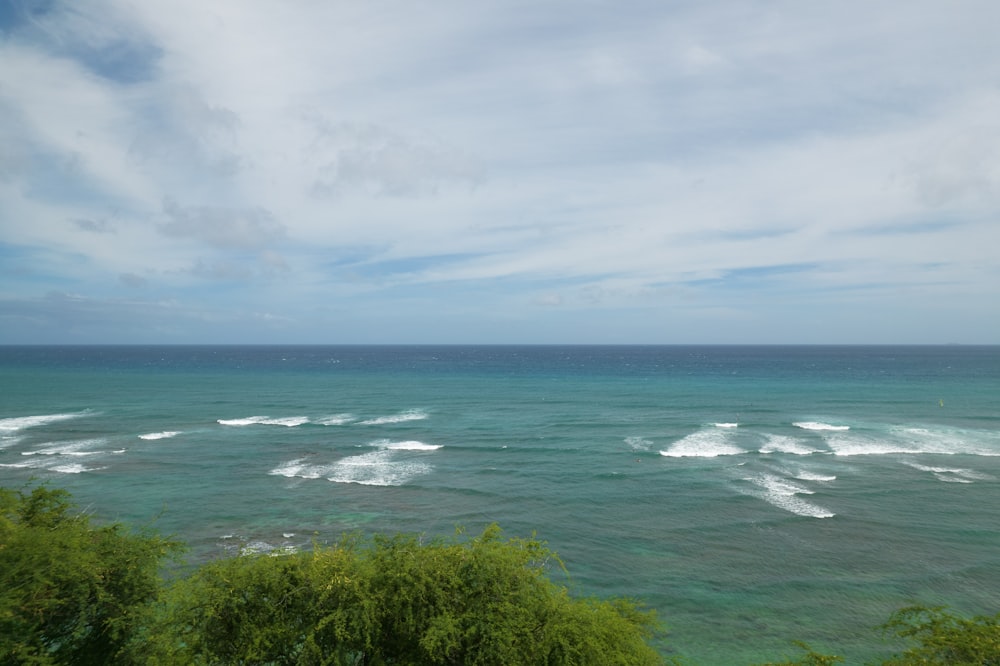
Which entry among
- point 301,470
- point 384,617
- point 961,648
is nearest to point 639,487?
point 301,470

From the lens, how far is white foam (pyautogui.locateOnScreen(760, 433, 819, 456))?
50.8 meters

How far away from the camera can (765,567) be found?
94.5 ft

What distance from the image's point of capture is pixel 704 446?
53.4 metres

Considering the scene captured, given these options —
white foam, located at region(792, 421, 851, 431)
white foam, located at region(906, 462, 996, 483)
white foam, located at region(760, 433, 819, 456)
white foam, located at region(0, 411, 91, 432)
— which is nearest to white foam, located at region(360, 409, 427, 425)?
white foam, located at region(0, 411, 91, 432)

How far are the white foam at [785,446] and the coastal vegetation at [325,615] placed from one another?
37581mm

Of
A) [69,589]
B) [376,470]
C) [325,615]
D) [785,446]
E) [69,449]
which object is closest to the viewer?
[325,615]

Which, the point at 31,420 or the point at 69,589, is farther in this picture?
the point at 31,420

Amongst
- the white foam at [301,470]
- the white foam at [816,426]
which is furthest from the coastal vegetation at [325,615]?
the white foam at [816,426]

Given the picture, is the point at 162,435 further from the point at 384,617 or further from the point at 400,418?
the point at 384,617

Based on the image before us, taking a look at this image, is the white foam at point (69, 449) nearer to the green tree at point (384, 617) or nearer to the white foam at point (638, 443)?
the green tree at point (384, 617)

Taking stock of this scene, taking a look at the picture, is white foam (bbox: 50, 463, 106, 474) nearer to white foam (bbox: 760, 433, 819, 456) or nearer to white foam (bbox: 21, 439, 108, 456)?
white foam (bbox: 21, 439, 108, 456)

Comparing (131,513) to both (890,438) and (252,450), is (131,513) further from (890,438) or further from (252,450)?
(890,438)

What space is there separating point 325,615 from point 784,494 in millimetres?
34924

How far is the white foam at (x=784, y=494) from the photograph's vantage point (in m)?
36.1
